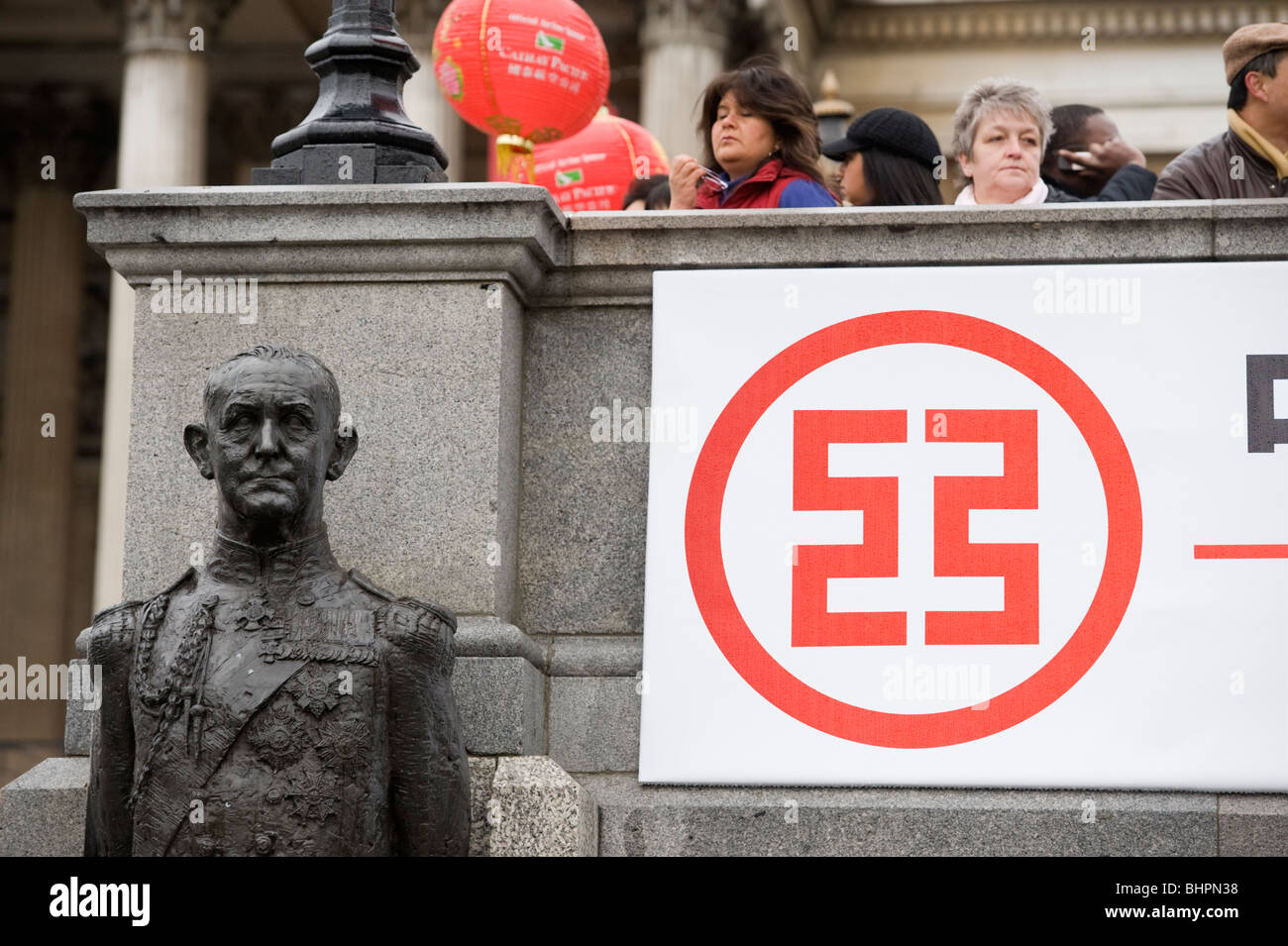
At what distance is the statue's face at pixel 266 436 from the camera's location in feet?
21.5

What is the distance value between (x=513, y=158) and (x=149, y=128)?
1918 cm

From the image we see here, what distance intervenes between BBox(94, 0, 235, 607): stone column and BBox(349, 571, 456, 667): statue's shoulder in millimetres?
24495

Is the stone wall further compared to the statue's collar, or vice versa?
the stone wall

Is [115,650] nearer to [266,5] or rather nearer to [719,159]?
[719,159]

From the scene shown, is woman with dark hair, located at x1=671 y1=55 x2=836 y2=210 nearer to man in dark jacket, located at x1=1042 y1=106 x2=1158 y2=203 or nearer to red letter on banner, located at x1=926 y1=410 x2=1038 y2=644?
red letter on banner, located at x1=926 y1=410 x2=1038 y2=644

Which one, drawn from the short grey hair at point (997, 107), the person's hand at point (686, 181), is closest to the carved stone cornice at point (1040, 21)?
the short grey hair at point (997, 107)

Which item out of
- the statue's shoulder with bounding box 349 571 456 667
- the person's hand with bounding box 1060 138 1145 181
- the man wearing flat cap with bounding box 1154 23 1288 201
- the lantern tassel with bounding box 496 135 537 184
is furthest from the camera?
the lantern tassel with bounding box 496 135 537 184

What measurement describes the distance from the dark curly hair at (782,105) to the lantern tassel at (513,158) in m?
5.40

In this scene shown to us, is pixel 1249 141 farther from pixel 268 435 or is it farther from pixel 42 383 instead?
pixel 42 383

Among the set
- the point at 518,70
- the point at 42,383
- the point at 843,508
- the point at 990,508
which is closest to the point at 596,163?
the point at 518,70

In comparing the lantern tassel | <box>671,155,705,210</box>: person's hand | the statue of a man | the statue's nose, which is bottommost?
the statue of a man

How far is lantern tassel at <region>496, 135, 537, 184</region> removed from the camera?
14.2 meters

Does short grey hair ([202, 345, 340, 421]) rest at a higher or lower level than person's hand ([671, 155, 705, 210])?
lower

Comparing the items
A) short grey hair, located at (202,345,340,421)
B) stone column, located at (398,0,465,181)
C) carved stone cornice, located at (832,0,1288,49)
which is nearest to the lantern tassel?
short grey hair, located at (202,345,340,421)
